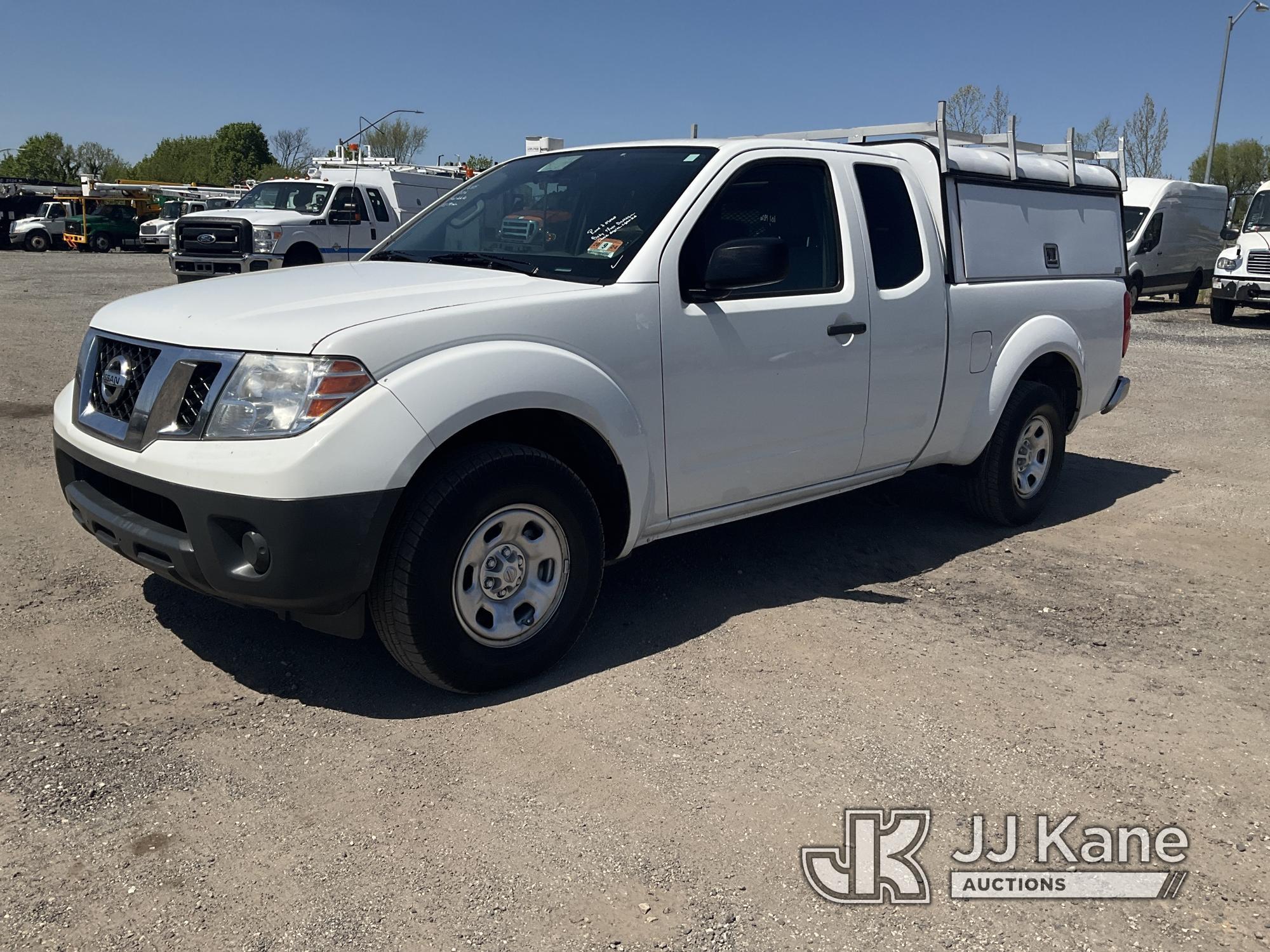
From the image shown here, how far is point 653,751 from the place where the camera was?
350cm

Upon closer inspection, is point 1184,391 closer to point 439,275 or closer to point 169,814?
point 439,275

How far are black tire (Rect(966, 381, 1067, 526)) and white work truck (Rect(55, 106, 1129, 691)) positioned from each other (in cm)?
20

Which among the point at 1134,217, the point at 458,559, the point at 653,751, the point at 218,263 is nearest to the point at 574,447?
the point at 458,559

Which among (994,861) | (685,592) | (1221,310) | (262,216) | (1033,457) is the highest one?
(262,216)

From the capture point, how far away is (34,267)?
1120 inches

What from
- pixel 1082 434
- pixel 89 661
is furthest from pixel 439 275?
pixel 1082 434

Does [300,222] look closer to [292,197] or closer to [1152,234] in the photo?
[292,197]

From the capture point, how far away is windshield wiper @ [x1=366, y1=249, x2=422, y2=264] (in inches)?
184

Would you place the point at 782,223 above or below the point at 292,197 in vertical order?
below

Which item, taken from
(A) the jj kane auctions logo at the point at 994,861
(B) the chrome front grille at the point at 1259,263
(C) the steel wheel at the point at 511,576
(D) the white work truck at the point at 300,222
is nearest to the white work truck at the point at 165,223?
(D) the white work truck at the point at 300,222

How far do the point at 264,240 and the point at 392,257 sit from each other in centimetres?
1456

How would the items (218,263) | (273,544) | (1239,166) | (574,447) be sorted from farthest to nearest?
(1239,166)
(218,263)
(574,447)
(273,544)

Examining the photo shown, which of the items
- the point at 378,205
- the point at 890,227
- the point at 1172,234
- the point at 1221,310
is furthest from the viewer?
the point at 1172,234

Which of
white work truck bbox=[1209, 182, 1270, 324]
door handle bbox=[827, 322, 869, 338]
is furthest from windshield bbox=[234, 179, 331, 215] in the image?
door handle bbox=[827, 322, 869, 338]
